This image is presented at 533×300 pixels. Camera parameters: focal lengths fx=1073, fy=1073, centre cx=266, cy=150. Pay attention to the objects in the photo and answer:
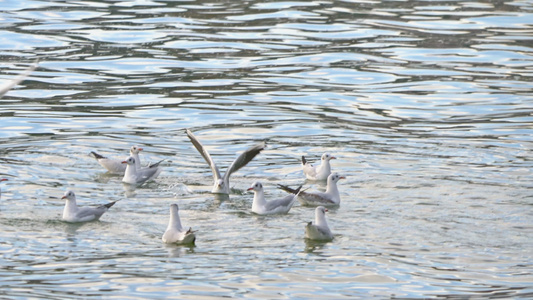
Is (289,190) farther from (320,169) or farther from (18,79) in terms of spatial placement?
(18,79)

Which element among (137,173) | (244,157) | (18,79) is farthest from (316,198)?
(18,79)

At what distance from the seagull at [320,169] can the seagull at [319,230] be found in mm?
3726

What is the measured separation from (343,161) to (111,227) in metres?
5.57

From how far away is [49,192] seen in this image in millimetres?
16812

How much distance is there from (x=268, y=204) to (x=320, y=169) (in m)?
2.69

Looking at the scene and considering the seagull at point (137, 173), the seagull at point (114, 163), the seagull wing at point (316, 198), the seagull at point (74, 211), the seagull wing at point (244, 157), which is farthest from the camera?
the seagull at point (114, 163)

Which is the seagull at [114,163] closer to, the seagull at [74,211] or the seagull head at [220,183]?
the seagull head at [220,183]

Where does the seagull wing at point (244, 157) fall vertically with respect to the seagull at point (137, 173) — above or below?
above

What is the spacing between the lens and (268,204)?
15727mm

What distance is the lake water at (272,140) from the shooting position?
42.3 ft

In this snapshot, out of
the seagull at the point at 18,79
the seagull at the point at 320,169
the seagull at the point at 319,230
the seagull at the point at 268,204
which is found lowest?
the seagull at the point at 320,169

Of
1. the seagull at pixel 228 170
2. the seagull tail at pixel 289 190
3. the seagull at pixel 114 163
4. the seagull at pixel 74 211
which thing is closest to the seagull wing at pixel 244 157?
the seagull at pixel 228 170

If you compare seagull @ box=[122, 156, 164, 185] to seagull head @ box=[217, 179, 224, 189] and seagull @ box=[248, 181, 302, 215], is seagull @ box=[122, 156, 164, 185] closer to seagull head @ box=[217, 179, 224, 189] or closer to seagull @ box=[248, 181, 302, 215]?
seagull head @ box=[217, 179, 224, 189]

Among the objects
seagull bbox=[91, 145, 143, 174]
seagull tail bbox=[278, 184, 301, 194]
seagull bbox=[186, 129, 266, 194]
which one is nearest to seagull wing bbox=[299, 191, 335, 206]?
seagull tail bbox=[278, 184, 301, 194]
